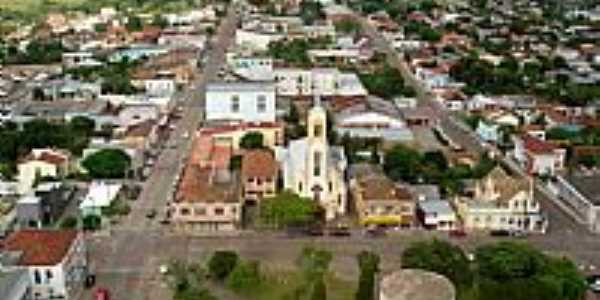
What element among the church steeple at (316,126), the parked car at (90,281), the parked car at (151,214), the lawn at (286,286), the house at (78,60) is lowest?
the lawn at (286,286)

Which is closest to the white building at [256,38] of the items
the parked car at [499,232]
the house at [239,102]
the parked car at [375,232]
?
the house at [239,102]

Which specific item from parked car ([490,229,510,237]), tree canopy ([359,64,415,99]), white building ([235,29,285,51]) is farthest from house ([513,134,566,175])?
white building ([235,29,285,51])

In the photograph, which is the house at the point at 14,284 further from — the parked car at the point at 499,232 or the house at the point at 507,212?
the parked car at the point at 499,232

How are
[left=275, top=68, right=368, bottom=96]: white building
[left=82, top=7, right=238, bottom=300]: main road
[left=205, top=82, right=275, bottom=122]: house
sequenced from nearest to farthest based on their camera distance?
1. [left=82, top=7, right=238, bottom=300]: main road
2. [left=205, top=82, right=275, bottom=122]: house
3. [left=275, top=68, right=368, bottom=96]: white building

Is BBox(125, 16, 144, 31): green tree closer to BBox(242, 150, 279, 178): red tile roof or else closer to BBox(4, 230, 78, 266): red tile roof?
BBox(242, 150, 279, 178): red tile roof

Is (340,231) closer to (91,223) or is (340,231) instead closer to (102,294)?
(91,223)

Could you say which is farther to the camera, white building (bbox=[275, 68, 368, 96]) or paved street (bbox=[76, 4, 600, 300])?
white building (bbox=[275, 68, 368, 96])
